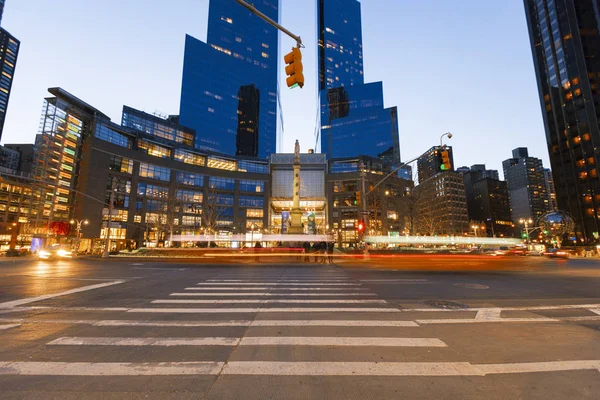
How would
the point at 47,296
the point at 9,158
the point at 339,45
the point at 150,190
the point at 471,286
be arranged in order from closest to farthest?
the point at 47,296, the point at 471,286, the point at 150,190, the point at 9,158, the point at 339,45

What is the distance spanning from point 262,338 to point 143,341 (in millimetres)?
2002

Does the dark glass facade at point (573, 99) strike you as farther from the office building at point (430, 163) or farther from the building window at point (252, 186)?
the building window at point (252, 186)

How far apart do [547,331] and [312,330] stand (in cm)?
451

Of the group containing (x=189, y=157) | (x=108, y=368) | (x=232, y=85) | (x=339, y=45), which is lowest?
(x=108, y=368)

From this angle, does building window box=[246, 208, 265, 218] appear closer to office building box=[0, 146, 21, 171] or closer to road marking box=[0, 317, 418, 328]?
road marking box=[0, 317, 418, 328]

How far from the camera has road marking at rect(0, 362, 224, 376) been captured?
3555 mm

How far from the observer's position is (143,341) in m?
4.82

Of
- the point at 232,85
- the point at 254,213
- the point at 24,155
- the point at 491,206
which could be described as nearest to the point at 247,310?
the point at 254,213

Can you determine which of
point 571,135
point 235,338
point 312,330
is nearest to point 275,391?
point 235,338

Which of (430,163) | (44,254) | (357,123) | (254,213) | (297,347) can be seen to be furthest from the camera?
(430,163)

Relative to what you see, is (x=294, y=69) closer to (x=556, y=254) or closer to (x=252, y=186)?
(x=556, y=254)

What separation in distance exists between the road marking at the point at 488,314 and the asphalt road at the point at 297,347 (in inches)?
2.1

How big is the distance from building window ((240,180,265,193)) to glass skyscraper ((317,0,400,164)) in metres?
53.7

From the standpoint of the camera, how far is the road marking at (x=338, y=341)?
185 inches
